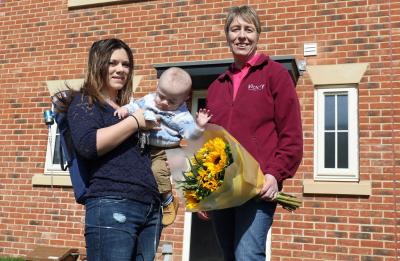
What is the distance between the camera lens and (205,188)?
2178 mm

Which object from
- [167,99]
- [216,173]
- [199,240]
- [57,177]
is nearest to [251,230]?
[216,173]

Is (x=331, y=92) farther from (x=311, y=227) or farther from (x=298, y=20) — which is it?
(x=311, y=227)

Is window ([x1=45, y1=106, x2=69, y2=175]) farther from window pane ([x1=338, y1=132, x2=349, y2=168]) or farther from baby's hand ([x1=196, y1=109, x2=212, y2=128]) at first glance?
baby's hand ([x1=196, y1=109, x2=212, y2=128])

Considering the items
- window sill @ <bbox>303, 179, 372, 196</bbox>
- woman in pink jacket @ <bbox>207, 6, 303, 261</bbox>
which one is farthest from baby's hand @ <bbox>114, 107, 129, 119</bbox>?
window sill @ <bbox>303, 179, 372, 196</bbox>

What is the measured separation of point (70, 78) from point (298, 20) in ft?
11.8

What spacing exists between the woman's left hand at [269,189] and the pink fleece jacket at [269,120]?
4cm

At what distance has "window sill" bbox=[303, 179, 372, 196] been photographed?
4.91 metres

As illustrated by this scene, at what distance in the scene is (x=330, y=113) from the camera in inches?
212

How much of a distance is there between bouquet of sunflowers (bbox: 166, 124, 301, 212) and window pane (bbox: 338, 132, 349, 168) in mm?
3164

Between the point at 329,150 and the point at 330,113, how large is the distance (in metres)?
0.48

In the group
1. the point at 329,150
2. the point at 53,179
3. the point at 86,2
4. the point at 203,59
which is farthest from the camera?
the point at 86,2

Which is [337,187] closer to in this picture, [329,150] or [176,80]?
[329,150]

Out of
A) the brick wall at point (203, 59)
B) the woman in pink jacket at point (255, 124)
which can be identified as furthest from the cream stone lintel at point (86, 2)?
the woman in pink jacket at point (255, 124)

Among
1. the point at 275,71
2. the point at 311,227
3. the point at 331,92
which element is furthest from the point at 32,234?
the point at 275,71
